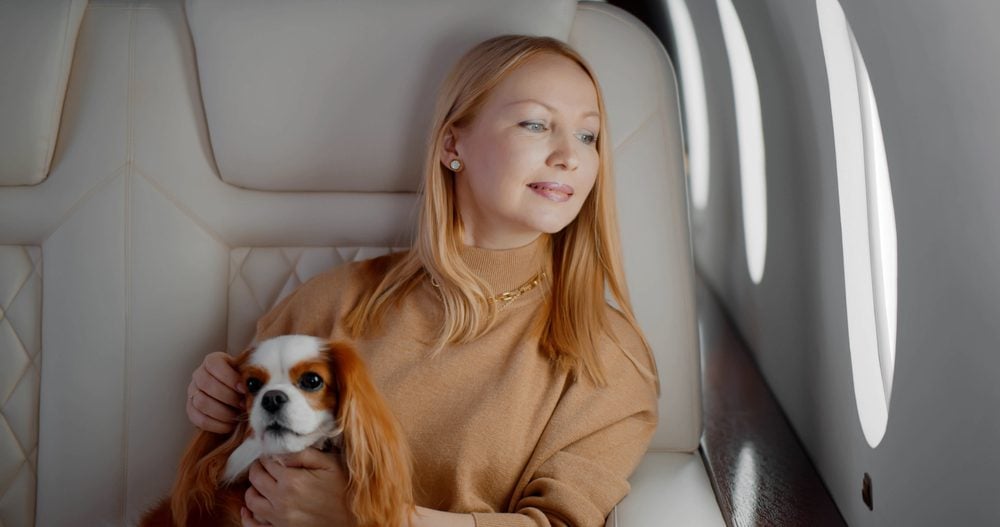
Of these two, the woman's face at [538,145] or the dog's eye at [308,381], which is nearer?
the dog's eye at [308,381]

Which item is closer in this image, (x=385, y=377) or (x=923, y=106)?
(x=923, y=106)

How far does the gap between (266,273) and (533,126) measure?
0.56 meters

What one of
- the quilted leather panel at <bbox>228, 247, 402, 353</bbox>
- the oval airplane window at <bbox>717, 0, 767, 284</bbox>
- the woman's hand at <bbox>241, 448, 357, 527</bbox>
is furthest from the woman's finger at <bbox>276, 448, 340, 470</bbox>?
the oval airplane window at <bbox>717, 0, 767, 284</bbox>


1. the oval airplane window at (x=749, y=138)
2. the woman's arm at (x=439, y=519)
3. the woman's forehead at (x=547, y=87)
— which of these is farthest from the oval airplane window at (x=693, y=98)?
the woman's arm at (x=439, y=519)

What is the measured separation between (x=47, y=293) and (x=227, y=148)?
398 millimetres

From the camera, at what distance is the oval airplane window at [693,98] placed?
4141 mm

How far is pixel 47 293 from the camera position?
1802 mm

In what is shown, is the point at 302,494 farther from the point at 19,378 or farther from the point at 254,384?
the point at 19,378

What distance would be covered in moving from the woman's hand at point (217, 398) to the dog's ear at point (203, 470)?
0.07 ft

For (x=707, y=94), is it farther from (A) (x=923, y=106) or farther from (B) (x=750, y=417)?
(A) (x=923, y=106)

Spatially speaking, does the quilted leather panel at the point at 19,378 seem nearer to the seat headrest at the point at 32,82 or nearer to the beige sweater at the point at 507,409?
the seat headrest at the point at 32,82

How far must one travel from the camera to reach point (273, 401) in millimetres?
1274

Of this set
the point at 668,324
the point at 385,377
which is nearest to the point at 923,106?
the point at 668,324

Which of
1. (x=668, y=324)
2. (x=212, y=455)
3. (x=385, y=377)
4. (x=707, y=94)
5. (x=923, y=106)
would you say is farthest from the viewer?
(x=707, y=94)
